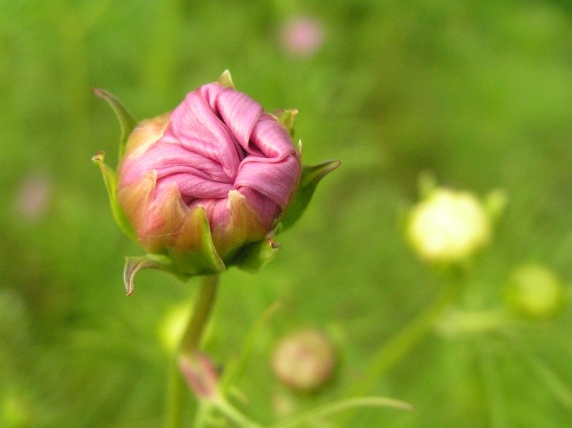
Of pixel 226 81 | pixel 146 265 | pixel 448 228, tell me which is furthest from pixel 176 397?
pixel 448 228

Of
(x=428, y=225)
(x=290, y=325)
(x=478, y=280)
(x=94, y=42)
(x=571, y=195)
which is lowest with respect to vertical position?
(x=571, y=195)

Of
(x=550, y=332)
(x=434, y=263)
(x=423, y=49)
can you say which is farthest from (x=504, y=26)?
(x=434, y=263)

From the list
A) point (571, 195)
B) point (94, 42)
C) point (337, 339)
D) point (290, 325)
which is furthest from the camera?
point (571, 195)

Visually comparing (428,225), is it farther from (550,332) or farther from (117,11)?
(117,11)

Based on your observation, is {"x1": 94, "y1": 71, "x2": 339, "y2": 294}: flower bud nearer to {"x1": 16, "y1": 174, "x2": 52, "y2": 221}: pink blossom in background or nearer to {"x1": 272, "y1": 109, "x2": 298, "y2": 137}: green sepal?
{"x1": 272, "y1": 109, "x2": 298, "y2": 137}: green sepal

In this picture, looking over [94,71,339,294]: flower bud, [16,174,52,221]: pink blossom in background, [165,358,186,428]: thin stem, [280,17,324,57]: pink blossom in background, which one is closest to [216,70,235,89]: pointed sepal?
[94,71,339,294]: flower bud

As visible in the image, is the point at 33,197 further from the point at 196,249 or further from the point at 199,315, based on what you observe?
the point at 196,249

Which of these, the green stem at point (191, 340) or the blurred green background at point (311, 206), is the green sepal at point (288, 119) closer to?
the green stem at point (191, 340)
